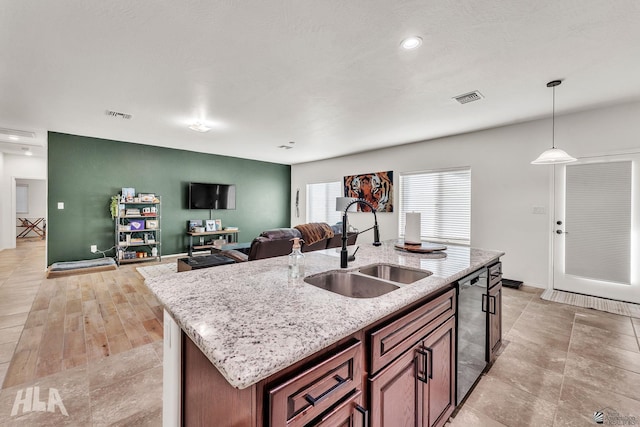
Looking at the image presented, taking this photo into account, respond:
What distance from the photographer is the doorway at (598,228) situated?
334 cm

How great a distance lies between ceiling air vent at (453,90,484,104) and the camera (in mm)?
3118

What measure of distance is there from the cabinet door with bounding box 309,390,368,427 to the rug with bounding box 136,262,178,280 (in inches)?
176

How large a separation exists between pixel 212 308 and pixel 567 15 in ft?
9.10

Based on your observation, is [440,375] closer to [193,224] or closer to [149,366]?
[149,366]

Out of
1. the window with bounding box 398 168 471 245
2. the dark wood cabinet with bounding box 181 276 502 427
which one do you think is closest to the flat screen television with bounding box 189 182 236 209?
the window with bounding box 398 168 471 245

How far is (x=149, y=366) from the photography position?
2080 millimetres

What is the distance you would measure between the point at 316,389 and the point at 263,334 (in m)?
0.21

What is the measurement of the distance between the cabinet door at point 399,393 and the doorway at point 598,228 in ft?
12.7

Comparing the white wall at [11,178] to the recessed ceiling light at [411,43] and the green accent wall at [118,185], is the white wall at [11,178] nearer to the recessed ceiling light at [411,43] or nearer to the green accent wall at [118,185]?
the green accent wall at [118,185]

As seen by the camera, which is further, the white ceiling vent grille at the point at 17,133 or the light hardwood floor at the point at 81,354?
the white ceiling vent grille at the point at 17,133

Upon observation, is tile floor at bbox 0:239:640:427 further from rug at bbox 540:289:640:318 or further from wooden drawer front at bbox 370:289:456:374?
wooden drawer front at bbox 370:289:456:374

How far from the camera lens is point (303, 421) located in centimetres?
75

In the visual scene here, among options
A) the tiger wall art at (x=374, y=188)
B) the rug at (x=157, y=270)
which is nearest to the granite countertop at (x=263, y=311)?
the rug at (x=157, y=270)

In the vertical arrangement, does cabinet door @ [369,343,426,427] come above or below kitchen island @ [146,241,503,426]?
below
